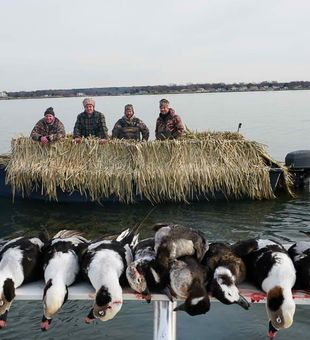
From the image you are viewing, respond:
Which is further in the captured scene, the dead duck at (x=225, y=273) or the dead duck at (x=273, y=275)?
the dead duck at (x=225, y=273)

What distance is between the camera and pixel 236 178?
12.5m

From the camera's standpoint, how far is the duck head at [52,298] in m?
3.36

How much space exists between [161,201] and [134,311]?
6318 millimetres

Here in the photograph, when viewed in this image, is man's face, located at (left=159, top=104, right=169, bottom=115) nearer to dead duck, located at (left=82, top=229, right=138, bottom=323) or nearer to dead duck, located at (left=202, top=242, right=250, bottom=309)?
dead duck, located at (left=82, top=229, right=138, bottom=323)

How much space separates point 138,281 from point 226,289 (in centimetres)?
59

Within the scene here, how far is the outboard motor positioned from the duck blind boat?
1271 millimetres

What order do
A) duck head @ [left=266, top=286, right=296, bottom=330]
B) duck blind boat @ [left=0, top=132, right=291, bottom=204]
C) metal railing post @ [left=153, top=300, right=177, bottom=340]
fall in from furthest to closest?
duck blind boat @ [left=0, top=132, right=291, bottom=204], metal railing post @ [left=153, top=300, right=177, bottom=340], duck head @ [left=266, top=286, right=296, bottom=330]

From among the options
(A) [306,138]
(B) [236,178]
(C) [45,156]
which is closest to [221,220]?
(B) [236,178]

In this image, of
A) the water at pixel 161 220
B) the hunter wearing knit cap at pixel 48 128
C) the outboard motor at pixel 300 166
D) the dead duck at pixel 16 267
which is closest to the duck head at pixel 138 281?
the dead duck at pixel 16 267

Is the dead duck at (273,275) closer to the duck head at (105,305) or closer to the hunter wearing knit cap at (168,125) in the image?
the duck head at (105,305)

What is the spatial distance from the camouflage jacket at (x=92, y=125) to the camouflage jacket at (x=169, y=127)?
1.37m

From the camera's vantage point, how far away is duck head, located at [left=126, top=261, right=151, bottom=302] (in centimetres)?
346

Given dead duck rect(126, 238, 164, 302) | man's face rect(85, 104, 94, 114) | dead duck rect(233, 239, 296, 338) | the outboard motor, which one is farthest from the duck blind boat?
dead duck rect(126, 238, 164, 302)

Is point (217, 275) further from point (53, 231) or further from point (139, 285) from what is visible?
point (53, 231)
